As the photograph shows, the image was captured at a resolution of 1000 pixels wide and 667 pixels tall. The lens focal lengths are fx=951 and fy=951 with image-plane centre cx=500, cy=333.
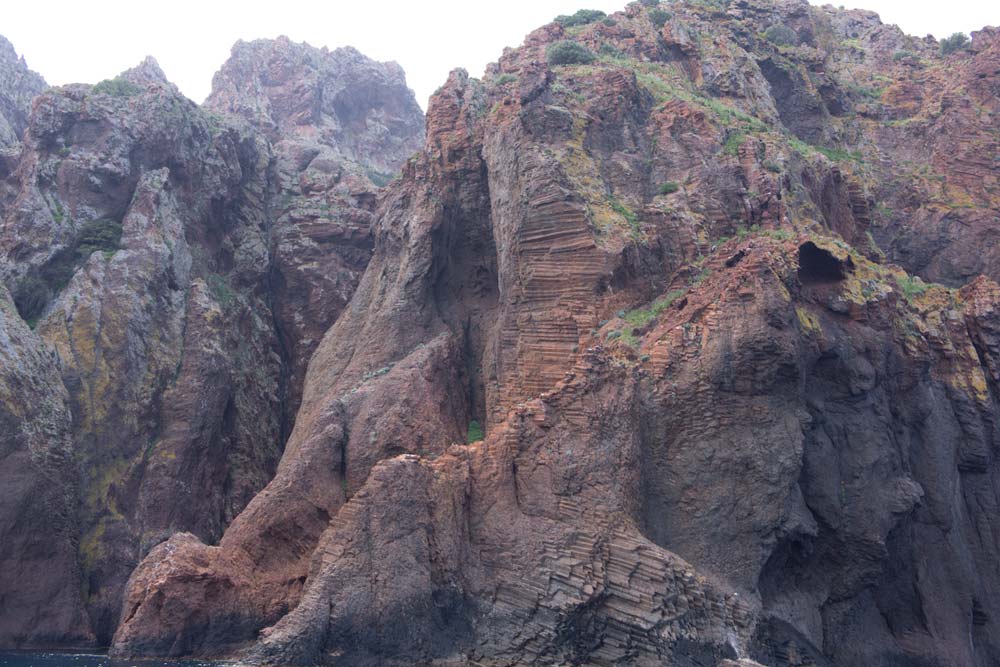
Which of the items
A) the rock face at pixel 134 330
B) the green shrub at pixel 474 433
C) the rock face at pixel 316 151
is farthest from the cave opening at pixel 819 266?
the rock face at pixel 134 330

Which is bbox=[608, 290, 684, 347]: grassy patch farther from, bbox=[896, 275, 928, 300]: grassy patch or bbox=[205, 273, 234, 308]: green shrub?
bbox=[205, 273, 234, 308]: green shrub

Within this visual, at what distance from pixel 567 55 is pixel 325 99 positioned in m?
34.2

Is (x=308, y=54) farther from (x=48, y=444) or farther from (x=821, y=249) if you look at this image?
(x=821, y=249)

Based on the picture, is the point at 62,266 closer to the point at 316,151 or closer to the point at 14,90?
the point at 316,151

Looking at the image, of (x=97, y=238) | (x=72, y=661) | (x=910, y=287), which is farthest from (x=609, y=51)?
(x=72, y=661)

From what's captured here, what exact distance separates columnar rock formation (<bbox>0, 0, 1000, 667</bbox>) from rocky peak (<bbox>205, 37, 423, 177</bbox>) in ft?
70.7

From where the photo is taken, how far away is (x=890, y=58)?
190 ft

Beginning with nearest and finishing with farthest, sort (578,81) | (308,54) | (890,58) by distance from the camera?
(578,81), (890,58), (308,54)

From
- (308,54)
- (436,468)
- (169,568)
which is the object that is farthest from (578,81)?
(308,54)

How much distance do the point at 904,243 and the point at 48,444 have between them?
35712 mm

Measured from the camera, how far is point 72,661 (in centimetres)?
2559

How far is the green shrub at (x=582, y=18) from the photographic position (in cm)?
4803

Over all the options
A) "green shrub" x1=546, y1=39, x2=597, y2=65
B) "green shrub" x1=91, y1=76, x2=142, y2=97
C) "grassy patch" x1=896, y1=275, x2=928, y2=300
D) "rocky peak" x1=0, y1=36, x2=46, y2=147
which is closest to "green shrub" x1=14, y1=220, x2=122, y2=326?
"green shrub" x1=91, y1=76, x2=142, y2=97

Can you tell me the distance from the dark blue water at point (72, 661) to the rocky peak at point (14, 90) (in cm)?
2774
